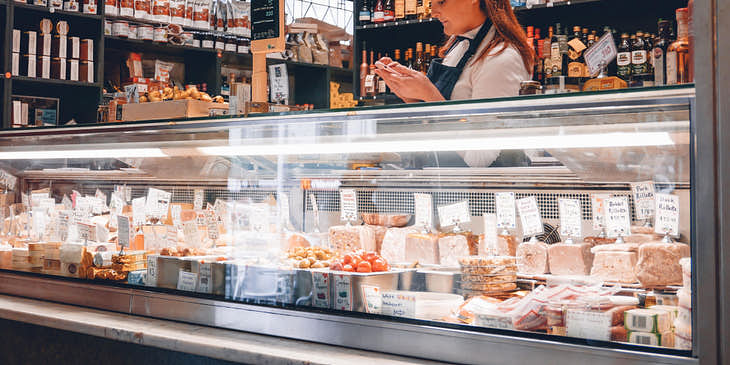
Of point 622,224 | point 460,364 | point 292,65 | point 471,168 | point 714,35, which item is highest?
point 292,65

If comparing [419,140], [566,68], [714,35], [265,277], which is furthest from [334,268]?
[566,68]

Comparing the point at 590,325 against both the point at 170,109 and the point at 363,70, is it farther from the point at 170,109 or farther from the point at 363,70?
the point at 363,70

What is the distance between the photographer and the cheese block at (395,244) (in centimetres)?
230

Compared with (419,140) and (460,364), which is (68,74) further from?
(460,364)

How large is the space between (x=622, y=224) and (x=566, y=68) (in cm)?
241

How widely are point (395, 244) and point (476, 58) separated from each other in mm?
795

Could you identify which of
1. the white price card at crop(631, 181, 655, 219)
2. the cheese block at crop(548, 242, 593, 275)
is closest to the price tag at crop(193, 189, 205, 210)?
the cheese block at crop(548, 242, 593, 275)

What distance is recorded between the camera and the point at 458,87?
2463mm

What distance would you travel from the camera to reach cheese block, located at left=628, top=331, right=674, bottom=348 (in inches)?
53.6

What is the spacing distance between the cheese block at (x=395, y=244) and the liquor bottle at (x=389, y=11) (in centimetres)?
295

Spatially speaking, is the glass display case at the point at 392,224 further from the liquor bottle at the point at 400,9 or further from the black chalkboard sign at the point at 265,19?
the liquor bottle at the point at 400,9

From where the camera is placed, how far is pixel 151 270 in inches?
88.0

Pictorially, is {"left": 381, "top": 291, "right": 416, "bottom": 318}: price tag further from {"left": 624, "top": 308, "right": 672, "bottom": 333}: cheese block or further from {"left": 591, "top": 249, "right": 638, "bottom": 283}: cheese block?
{"left": 591, "top": 249, "right": 638, "bottom": 283}: cheese block

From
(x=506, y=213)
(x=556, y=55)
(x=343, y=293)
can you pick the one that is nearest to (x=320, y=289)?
(x=343, y=293)
